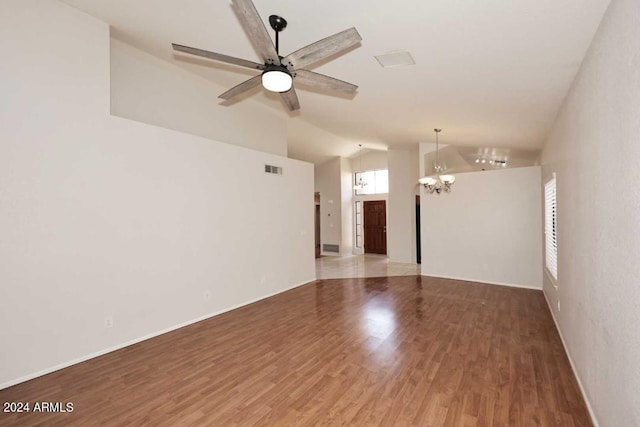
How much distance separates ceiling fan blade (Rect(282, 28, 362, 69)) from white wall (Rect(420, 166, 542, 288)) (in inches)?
222

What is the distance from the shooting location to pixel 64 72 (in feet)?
9.91

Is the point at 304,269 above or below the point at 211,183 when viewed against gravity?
below

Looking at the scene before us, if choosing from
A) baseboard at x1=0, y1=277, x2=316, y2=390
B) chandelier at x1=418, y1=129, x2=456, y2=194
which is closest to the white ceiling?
chandelier at x1=418, y1=129, x2=456, y2=194

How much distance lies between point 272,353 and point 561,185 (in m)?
3.85

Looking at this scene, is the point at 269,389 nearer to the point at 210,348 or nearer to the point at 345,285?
the point at 210,348

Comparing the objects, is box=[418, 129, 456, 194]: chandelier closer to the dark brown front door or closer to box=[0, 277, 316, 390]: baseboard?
the dark brown front door

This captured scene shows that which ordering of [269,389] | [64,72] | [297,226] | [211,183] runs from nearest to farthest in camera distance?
[269,389] → [64,72] → [211,183] → [297,226]

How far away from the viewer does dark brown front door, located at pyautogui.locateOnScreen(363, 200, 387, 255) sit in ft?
36.5

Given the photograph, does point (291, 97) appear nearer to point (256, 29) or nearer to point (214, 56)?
point (214, 56)

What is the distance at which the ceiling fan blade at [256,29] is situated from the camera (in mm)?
1796

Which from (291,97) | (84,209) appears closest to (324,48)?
(291,97)

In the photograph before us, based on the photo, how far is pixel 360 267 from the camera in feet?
28.9

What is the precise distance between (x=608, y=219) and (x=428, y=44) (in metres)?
2.01

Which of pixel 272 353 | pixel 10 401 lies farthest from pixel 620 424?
pixel 10 401
